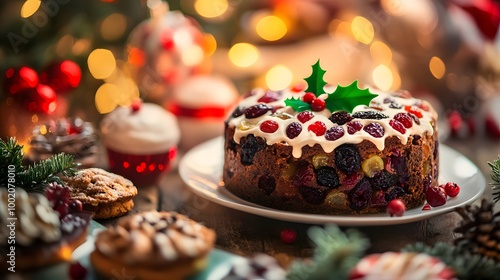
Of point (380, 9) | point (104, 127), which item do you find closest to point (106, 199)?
point (104, 127)

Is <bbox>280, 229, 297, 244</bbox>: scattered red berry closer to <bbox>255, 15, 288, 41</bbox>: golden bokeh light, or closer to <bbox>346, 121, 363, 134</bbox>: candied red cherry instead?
<bbox>346, 121, 363, 134</bbox>: candied red cherry

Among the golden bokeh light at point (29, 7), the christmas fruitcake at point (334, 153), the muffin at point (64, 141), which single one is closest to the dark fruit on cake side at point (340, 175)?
the christmas fruitcake at point (334, 153)

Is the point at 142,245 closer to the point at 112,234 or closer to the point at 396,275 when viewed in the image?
the point at 112,234

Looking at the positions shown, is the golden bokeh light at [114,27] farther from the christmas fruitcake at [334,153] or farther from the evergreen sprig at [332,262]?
the evergreen sprig at [332,262]

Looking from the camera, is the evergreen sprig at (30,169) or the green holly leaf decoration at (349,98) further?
the green holly leaf decoration at (349,98)

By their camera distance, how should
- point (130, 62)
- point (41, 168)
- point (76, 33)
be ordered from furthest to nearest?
point (130, 62) → point (76, 33) → point (41, 168)

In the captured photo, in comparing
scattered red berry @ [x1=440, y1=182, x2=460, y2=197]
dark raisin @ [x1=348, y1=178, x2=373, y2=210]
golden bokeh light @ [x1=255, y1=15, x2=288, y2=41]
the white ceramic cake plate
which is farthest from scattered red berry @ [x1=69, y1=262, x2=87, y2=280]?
golden bokeh light @ [x1=255, y1=15, x2=288, y2=41]

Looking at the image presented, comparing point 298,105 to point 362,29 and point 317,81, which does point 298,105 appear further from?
point 362,29
